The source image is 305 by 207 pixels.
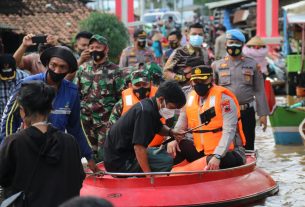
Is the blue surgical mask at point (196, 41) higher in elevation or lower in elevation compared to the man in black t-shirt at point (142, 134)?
higher

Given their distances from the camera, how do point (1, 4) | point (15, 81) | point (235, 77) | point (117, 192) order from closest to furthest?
point (117, 192) < point (15, 81) < point (235, 77) < point (1, 4)

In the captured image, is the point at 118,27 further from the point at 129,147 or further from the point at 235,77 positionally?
the point at 129,147

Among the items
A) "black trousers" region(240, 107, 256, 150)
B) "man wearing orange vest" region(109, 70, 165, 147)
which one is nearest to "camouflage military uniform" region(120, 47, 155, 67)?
"black trousers" region(240, 107, 256, 150)

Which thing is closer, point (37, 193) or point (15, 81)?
point (37, 193)

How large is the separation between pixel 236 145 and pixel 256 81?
1650 millimetres

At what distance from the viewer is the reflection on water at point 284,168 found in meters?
8.70

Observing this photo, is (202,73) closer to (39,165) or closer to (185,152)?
(185,152)

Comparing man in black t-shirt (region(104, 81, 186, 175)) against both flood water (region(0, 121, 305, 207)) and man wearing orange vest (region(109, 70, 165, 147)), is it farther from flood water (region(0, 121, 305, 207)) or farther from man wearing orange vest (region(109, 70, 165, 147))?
flood water (region(0, 121, 305, 207))

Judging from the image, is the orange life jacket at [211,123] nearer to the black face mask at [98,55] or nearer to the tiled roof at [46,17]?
the black face mask at [98,55]

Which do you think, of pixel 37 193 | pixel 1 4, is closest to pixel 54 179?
pixel 37 193

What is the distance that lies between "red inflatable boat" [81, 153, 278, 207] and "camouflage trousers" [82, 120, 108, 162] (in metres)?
1.18

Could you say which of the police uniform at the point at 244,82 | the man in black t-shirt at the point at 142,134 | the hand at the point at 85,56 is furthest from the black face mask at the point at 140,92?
the police uniform at the point at 244,82

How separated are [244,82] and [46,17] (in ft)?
51.2

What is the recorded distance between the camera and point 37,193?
4.93 meters
